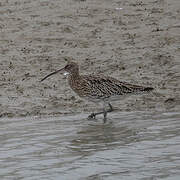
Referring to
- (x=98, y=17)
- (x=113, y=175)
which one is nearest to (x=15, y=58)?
(x=98, y=17)

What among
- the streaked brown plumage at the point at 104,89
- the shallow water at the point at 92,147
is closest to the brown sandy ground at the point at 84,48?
the streaked brown plumage at the point at 104,89

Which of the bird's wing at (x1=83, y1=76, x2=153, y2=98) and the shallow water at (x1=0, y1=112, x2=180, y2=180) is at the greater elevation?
the bird's wing at (x1=83, y1=76, x2=153, y2=98)

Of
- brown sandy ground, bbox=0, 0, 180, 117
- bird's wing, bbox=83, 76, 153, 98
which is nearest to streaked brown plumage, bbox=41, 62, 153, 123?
bird's wing, bbox=83, 76, 153, 98

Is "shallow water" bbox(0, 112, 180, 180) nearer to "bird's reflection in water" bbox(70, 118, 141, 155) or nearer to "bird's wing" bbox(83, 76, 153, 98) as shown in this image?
"bird's reflection in water" bbox(70, 118, 141, 155)

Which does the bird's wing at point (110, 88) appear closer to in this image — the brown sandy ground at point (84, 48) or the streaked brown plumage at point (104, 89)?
the streaked brown plumage at point (104, 89)

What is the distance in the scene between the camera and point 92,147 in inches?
383

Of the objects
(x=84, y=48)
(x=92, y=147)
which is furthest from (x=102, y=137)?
(x=84, y=48)

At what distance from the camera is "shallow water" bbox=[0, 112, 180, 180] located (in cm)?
861

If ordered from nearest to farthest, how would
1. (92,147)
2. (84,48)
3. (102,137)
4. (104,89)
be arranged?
(92,147) → (102,137) → (104,89) → (84,48)

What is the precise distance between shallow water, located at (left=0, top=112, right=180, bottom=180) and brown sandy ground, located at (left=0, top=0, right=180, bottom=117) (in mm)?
762

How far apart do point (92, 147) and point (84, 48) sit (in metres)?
4.77

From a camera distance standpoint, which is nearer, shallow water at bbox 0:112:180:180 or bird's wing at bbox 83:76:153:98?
shallow water at bbox 0:112:180:180

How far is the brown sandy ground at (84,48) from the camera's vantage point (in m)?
12.2

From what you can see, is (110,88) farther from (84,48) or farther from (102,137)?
(84,48)
